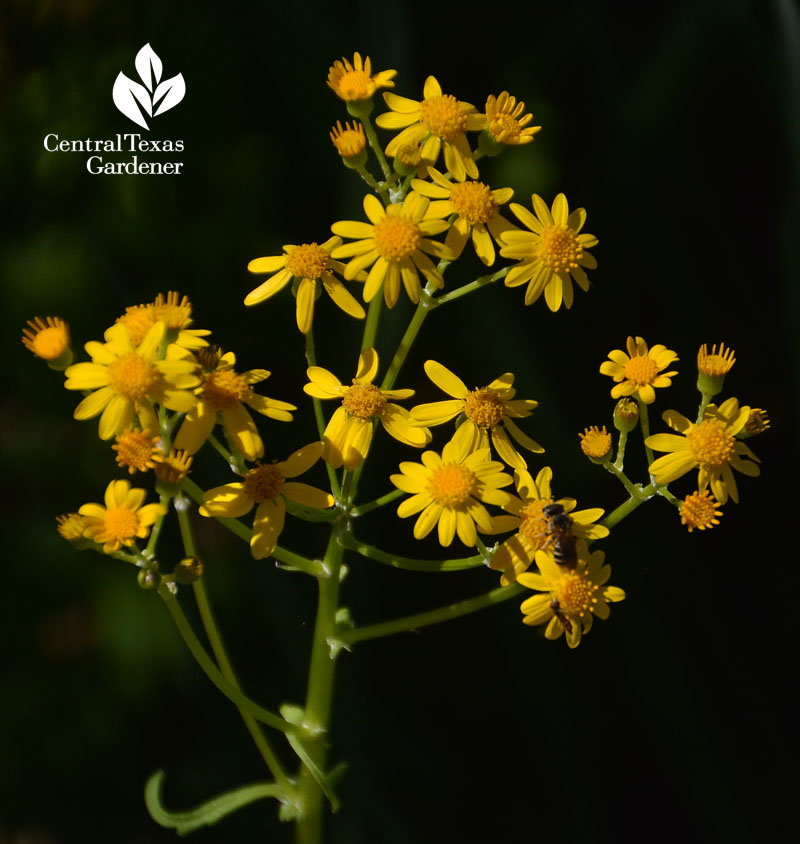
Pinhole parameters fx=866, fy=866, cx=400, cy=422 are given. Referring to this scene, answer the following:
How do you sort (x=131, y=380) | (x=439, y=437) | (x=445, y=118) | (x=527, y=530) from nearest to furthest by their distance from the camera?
1. (x=131, y=380)
2. (x=527, y=530)
3. (x=445, y=118)
4. (x=439, y=437)

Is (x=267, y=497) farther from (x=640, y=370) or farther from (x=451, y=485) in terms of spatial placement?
(x=640, y=370)

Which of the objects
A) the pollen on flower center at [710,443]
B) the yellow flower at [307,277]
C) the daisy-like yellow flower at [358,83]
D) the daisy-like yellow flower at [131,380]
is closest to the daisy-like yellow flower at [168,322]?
the daisy-like yellow flower at [131,380]

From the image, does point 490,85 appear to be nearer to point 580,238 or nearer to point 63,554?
point 580,238

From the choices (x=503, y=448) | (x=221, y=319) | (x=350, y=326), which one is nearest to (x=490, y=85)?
(x=350, y=326)

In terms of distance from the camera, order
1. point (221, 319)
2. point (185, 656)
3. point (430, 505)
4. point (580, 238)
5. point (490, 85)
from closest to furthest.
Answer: point (430, 505)
point (580, 238)
point (185, 656)
point (221, 319)
point (490, 85)

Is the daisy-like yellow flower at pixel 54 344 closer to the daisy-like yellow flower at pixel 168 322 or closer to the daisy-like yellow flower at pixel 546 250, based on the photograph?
the daisy-like yellow flower at pixel 168 322

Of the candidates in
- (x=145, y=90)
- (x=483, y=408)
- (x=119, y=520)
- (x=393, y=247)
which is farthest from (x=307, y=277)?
(x=145, y=90)
